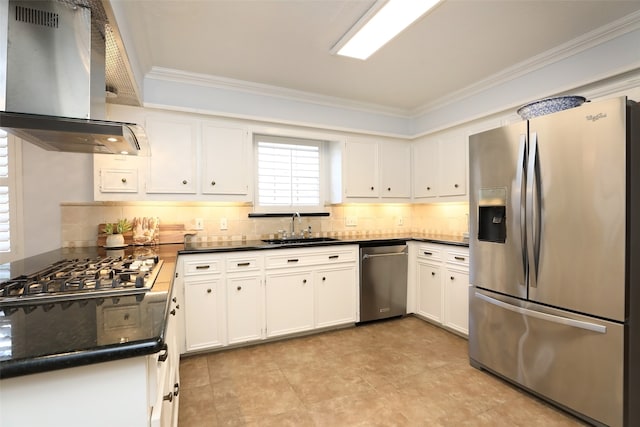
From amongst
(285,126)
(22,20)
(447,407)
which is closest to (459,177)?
(285,126)

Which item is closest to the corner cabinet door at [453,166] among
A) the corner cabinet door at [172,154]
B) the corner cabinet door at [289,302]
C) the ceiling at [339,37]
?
the ceiling at [339,37]

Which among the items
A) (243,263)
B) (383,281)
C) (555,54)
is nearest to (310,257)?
(243,263)

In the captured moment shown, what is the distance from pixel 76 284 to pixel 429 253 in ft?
10.2

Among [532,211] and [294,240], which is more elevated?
[532,211]

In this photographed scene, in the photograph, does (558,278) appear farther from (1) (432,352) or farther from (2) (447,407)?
(1) (432,352)

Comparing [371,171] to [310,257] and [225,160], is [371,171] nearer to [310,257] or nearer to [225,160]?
[310,257]

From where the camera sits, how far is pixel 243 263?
2873mm

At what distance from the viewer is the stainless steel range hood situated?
134 centimetres

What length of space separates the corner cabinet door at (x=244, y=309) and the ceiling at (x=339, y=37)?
76.6 inches

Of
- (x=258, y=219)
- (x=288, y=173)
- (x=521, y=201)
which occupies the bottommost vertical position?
(x=258, y=219)

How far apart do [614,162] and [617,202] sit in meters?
0.22

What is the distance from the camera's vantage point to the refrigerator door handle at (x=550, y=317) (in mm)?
1809

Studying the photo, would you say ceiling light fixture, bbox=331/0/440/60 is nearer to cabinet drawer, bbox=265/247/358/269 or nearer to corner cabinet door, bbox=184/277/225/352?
cabinet drawer, bbox=265/247/358/269

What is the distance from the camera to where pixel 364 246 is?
3422 mm
